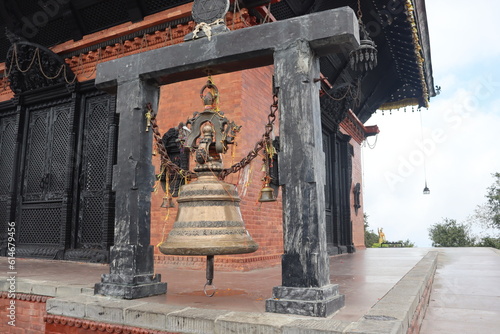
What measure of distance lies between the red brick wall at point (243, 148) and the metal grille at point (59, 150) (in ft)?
10.1

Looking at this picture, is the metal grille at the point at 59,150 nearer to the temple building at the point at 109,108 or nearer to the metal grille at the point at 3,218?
the temple building at the point at 109,108

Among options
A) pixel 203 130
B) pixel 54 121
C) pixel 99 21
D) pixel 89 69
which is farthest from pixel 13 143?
pixel 203 130

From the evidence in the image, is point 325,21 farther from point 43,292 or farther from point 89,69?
point 89,69

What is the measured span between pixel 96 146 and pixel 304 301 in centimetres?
729

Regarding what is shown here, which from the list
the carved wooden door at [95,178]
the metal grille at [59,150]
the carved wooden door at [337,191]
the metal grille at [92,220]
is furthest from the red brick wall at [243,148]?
the carved wooden door at [337,191]

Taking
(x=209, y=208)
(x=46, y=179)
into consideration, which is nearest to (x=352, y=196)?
(x=46, y=179)

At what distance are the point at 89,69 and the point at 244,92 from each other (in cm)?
445

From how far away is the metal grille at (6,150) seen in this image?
10.4 m

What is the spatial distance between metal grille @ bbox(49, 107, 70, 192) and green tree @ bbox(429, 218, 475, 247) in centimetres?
2680

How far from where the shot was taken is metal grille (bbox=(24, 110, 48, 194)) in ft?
32.2

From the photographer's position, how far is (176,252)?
344 cm

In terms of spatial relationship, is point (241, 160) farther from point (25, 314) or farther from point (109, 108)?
point (109, 108)

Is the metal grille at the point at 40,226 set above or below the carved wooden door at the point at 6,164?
below

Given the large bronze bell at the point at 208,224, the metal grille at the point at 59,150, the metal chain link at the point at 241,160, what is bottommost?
the large bronze bell at the point at 208,224
